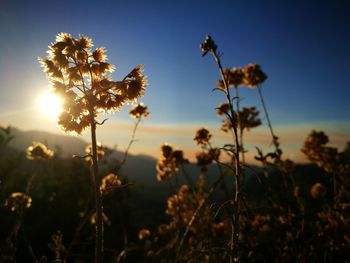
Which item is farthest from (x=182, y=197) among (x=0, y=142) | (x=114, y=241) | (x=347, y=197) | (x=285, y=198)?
(x=114, y=241)

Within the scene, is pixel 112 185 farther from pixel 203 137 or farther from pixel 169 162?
pixel 169 162

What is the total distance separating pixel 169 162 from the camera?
819cm

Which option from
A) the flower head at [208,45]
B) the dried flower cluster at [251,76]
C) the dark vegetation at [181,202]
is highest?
the dried flower cluster at [251,76]

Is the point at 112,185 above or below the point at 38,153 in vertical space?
below

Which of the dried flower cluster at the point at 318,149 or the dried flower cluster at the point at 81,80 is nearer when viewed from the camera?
the dried flower cluster at the point at 81,80

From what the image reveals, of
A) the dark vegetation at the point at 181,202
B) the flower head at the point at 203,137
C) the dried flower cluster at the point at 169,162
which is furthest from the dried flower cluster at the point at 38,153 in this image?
the flower head at the point at 203,137

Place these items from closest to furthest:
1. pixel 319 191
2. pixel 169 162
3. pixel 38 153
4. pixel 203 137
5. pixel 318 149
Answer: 1. pixel 203 137
2. pixel 38 153
3. pixel 169 162
4. pixel 319 191
5. pixel 318 149

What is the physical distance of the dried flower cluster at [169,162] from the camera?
Result: 26.5 ft

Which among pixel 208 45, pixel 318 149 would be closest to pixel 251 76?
pixel 318 149

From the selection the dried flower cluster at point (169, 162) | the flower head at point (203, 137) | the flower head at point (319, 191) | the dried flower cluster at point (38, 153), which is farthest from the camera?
the flower head at point (319, 191)

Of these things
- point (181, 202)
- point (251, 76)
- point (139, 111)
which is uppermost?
point (251, 76)

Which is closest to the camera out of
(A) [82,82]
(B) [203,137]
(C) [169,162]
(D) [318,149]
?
(A) [82,82]

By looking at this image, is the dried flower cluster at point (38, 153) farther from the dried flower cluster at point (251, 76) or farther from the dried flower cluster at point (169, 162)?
the dried flower cluster at point (251, 76)

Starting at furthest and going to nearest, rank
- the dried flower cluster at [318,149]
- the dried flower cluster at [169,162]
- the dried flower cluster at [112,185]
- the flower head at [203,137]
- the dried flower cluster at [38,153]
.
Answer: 1. the dried flower cluster at [318,149]
2. the dried flower cluster at [169,162]
3. the dried flower cluster at [38,153]
4. the flower head at [203,137]
5. the dried flower cluster at [112,185]
